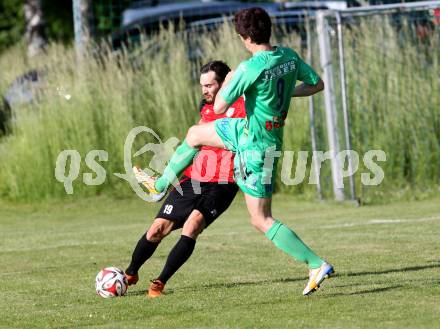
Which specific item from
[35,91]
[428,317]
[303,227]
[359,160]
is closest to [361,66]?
[359,160]

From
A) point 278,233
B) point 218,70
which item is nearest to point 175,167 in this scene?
point 218,70

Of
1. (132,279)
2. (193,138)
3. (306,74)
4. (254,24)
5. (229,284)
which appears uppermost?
(254,24)

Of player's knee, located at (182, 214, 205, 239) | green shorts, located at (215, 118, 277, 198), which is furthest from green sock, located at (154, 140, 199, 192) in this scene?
green shorts, located at (215, 118, 277, 198)

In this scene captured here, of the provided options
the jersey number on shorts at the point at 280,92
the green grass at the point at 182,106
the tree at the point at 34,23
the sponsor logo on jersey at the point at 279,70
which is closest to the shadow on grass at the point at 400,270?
the jersey number on shorts at the point at 280,92

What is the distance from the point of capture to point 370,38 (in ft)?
53.5

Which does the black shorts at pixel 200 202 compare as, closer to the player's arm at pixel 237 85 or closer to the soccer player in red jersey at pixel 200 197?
the soccer player in red jersey at pixel 200 197

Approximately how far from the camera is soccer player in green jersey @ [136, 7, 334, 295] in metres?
7.32

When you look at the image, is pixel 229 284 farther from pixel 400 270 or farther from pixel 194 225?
pixel 400 270

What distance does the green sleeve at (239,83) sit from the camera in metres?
7.24

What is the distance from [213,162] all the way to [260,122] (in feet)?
3.38

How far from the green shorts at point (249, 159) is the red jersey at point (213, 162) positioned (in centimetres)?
65

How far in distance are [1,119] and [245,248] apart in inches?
335

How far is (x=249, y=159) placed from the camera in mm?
7484
